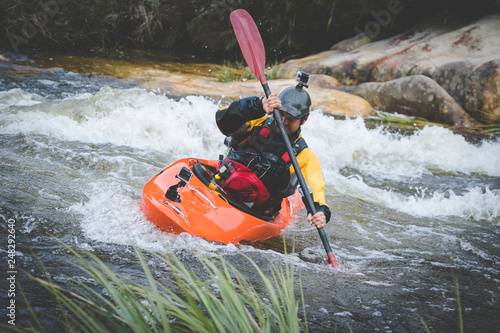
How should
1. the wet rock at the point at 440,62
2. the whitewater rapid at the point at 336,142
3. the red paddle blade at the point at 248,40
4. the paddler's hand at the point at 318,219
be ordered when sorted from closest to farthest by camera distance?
the paddler's hand at the point at 318,219, the red paddle blade at the point at 248,40, the whitewater rapid at the point at 336,142, the wet rock at the point at 440,62

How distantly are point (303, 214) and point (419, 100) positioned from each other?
15.1ft

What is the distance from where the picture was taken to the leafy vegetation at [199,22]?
8430 millimetres

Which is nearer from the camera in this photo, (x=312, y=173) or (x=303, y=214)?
(x=312, y=173)

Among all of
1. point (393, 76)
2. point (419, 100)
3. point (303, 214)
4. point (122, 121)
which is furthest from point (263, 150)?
point (393, 76)

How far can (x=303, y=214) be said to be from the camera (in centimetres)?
354

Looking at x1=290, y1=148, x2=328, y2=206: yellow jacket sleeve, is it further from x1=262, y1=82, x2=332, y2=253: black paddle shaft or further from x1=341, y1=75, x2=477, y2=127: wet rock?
x1=341, y1=75, x2=477, y2=127: wet rock

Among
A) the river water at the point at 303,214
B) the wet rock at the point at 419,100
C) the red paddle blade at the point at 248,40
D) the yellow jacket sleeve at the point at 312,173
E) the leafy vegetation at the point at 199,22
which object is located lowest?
the river water at the point at 303,214

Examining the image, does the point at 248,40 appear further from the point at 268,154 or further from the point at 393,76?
the point at 393,76

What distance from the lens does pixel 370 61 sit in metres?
8.21

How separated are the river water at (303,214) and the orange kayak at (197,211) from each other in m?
0.07

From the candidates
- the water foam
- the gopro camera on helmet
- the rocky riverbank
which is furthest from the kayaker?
the rocky riverbank

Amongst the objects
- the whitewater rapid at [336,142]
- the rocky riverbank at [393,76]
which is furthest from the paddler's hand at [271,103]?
the rocky riverbank at [393,76]

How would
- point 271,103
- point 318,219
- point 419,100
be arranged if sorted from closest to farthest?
point 318,219 < point 271,103 < point 419,100

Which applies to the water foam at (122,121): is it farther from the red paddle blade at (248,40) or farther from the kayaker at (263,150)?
the kayaker at (263,150)
